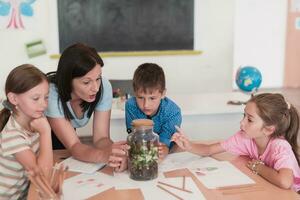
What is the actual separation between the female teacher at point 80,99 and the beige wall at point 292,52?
6.06 m

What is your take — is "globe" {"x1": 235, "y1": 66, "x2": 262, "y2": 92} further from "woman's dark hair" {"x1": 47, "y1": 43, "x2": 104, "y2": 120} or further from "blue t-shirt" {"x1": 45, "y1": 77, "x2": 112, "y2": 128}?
"woman's dark hair" {"x1": 47, "y1": 43, "x2": 104, "y2": 120}

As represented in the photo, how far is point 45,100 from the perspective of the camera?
1.62 meters

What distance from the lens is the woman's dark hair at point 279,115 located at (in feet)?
5.43

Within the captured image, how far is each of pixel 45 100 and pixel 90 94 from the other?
8.1 inches

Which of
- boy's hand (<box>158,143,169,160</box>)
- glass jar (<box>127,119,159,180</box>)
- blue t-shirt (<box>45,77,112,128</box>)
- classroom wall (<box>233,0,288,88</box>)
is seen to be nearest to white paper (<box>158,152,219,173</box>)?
boy's hand (<box>158,143,169,160</box>)

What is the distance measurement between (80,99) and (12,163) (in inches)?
18.1

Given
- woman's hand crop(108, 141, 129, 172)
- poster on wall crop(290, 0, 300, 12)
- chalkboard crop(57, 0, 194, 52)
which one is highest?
poster on wall crop(290, 0, 300, 12)

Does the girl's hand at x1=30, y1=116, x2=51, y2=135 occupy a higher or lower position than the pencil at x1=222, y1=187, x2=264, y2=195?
higher

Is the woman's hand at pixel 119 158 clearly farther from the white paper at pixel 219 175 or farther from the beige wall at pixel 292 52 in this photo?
the beige wall at pixel 292 52

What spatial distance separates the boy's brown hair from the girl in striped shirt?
0.49 meters

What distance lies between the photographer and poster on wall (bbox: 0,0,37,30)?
421 centimetres

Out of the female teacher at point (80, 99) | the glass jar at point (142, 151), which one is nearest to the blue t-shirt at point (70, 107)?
the female teacher at point (80, 99)

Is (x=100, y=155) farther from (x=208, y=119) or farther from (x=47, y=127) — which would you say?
(x=208, y=119)

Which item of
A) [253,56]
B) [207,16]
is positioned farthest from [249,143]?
[253,56]
